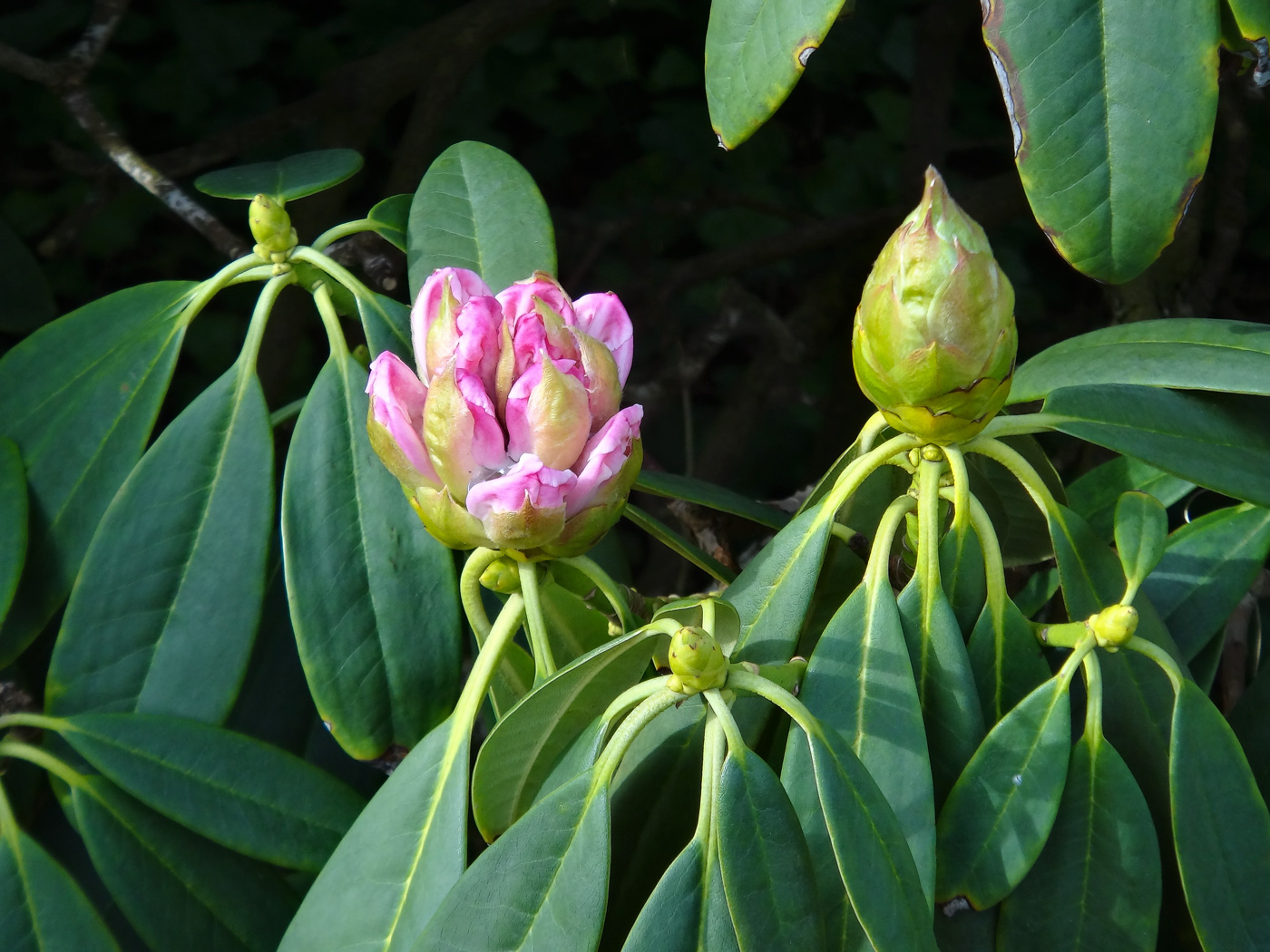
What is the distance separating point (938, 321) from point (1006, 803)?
0.25m

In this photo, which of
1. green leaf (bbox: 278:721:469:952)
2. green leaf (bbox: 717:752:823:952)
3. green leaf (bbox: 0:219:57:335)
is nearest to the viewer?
green leaf (bbox: 717:752:823:952)

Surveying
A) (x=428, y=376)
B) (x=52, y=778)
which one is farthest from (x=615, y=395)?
(x=52, y=778)

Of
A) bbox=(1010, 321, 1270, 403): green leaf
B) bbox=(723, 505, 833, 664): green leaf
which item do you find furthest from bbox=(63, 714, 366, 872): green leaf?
bbox=(1010, 321, 1270, 403): green leaf

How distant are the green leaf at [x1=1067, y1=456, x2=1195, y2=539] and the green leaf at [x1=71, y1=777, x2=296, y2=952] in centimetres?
63

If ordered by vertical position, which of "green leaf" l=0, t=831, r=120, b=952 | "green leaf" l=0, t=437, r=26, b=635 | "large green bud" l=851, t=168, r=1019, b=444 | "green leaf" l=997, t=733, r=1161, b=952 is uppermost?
"large green bud" l=851, t=168, r=1019, b=444

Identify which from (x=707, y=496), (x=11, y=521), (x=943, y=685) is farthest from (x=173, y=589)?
(x=943, y=685)

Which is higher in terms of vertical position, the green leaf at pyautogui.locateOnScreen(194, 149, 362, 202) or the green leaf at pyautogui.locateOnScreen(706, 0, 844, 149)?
the green leaf at pyautogui.locateOnScreen(706, 0, 844, 149)

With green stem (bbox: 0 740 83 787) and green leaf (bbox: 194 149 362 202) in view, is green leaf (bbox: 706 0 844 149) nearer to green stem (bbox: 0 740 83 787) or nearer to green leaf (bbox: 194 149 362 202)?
green leaf (bbox: 194 149 362 202)

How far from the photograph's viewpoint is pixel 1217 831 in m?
0.60

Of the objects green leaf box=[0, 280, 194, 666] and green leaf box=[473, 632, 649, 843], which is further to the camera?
green leaf box=[0, 280, 194, 666]

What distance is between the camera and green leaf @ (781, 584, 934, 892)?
1.88 feet

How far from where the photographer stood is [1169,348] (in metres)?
0.69

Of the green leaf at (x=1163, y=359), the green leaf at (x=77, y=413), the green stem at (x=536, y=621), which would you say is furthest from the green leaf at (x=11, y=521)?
the green leaf at (x=1163, y=359)

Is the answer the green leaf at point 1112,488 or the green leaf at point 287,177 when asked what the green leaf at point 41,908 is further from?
the green leaf at point 1112,488
